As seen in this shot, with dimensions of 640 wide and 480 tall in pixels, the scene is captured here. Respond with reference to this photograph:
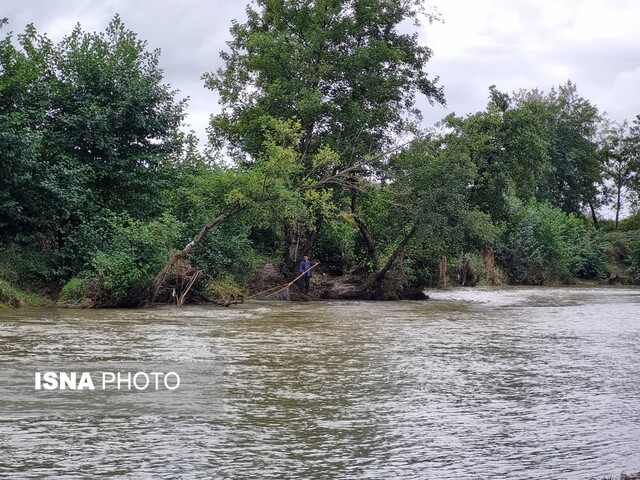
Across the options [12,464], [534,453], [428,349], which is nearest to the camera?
[12,464]

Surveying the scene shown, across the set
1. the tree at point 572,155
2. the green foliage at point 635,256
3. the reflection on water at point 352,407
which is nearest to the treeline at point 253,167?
the reflection on water at point 352,407

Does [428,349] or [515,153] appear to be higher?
[515,153]

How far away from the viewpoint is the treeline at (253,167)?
94.1 ft

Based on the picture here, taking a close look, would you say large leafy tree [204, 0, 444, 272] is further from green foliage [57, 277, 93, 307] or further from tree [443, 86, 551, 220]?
green foliage [57, 277, 93, 307]

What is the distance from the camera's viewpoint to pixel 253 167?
1258 inches

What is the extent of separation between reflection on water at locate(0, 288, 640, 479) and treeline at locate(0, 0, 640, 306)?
748cm

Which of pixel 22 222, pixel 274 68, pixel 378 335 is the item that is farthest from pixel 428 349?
pixel 274 68

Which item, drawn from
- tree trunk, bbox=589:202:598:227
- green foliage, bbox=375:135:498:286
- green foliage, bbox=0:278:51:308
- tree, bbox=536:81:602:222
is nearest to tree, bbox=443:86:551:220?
green foliage, bbox=375:135:498:286

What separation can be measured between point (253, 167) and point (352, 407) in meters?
22.3

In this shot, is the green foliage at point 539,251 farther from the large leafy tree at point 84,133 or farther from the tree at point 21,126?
the tree at point 21,126

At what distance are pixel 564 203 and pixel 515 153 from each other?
1605 inches

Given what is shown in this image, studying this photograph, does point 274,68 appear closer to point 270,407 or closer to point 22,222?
point 22,222

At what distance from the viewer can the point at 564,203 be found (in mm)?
79750

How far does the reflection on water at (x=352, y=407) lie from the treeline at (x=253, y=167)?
7479 mm
